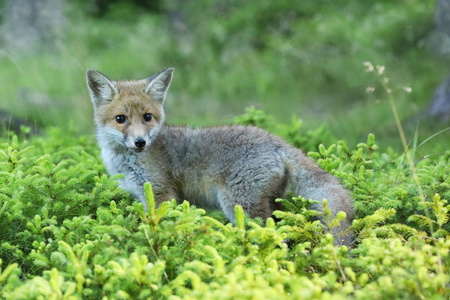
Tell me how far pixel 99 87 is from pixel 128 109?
1.50 ft

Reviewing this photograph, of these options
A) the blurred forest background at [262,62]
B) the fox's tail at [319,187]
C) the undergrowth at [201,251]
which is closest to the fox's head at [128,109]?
the undergrowth at [201,251]

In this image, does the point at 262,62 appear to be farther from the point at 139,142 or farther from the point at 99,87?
the point at 139,142

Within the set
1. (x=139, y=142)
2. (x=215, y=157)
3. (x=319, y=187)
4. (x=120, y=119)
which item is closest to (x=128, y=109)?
(x=120, y=119)

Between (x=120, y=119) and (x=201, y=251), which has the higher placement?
(x=120, y=119)

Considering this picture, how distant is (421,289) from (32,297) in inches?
84.4

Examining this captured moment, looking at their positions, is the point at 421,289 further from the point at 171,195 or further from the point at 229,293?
the point at 171,195

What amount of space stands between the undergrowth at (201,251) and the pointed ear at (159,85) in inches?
42.9

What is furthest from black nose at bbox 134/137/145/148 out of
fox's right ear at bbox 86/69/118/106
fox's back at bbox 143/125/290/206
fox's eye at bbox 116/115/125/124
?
fox's right ear at bbox 86/69/118/106

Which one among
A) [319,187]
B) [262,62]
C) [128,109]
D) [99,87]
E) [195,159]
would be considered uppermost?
[262,62]

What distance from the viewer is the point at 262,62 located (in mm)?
→ 13422

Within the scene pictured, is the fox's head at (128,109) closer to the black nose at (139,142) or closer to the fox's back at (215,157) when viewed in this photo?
the black nose at (139,142)

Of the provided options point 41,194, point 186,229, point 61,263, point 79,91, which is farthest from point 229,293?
point 79,91

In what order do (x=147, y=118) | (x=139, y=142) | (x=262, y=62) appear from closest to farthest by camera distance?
(x=139, y=142) < (x=147, y=118) < (x=262, y=62)

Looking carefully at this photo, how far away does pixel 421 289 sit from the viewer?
9.42 ft
